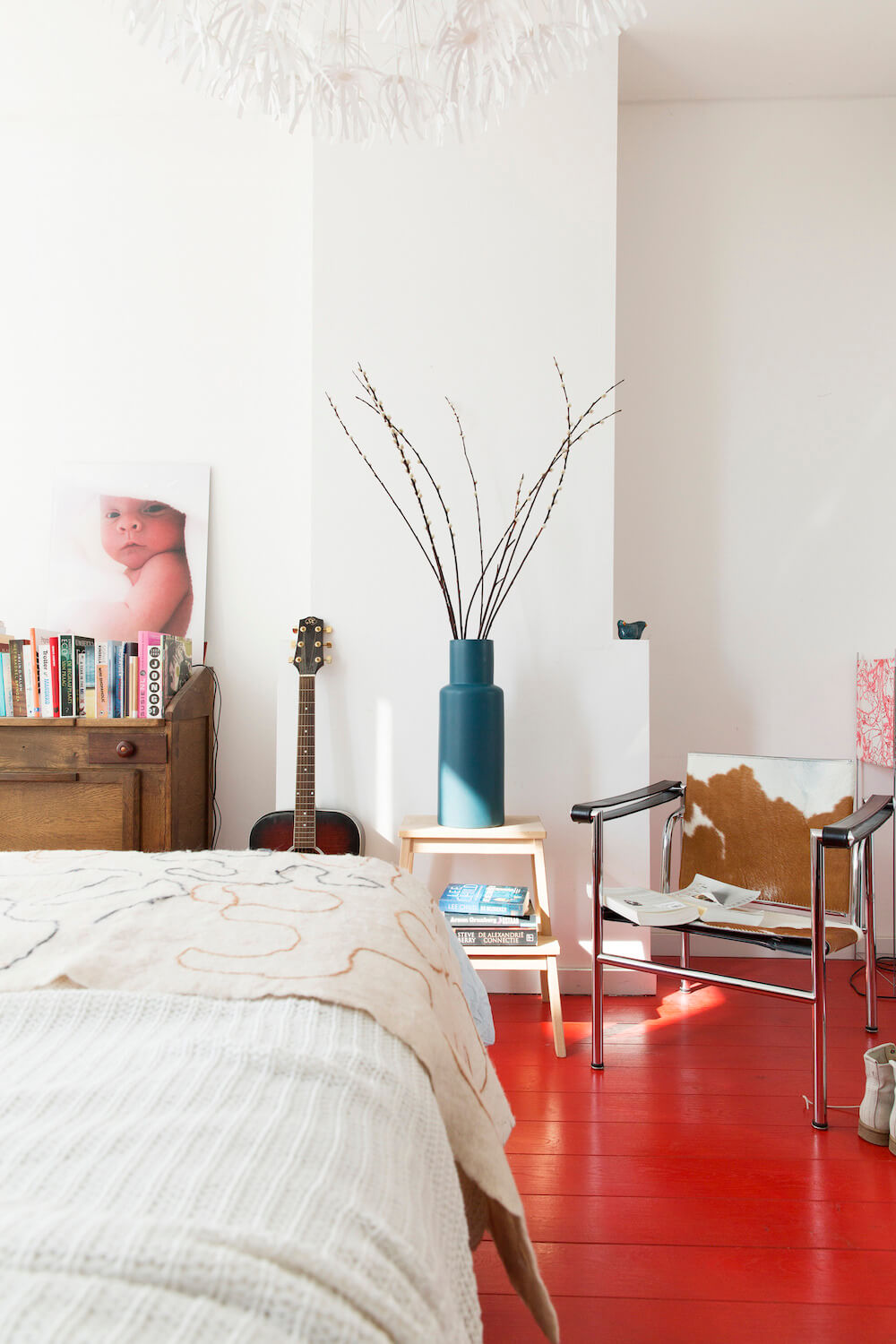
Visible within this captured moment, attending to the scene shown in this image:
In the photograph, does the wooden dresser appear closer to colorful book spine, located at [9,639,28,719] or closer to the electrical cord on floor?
colorful book spine, located at [9,639,28,719]

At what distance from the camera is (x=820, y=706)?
3.09m

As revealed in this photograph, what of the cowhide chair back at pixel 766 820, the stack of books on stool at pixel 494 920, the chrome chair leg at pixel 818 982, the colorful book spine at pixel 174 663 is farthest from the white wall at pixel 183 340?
the chrome chair leg at pixel 818 982

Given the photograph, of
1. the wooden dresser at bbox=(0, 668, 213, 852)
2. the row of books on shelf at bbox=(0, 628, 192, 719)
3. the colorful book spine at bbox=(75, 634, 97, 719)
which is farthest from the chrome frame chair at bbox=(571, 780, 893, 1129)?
the colorful book spine at bbox=(75, 634, 97, 719)

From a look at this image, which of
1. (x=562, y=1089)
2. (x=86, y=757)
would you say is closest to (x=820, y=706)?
(x=562, y=1089)

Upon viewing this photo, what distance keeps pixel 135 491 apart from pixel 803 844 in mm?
2443

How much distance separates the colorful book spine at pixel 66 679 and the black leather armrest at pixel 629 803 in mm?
1508

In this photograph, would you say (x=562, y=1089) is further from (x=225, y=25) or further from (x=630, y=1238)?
(x=225, y=25)

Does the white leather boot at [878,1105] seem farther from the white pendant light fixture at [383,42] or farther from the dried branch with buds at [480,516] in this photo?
the white pendant light fixture at [383,42]

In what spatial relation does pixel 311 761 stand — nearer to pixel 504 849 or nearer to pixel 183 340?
pixel 504 849

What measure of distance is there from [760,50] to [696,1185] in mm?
3216

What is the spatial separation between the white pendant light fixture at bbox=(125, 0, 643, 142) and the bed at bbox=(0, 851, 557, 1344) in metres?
1.31

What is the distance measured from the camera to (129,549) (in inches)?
123

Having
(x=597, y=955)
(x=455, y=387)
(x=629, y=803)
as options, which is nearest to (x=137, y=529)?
(x=455, y=387)

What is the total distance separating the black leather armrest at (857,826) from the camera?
6.05ft
